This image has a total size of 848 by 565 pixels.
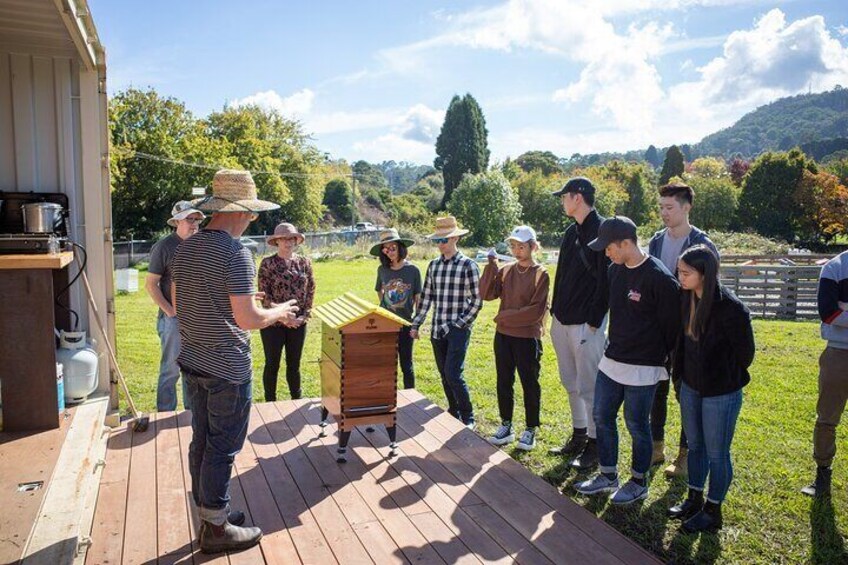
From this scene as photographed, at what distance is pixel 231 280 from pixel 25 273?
1.91 m

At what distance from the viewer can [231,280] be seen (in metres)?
3.03

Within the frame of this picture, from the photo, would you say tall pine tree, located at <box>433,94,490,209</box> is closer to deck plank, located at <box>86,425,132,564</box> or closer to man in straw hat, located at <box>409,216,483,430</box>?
man in straw hat, located at <box>409,216,483,430</box>

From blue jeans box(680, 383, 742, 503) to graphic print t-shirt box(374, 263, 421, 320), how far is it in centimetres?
275

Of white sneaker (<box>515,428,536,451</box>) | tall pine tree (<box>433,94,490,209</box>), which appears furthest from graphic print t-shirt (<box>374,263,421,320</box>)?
tall pine tree (<box>433,94,490,209</box>)

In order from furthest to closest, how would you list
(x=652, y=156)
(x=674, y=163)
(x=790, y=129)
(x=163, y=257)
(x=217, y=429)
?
(x=790, y=129), (x=652, y=156), (x=674, y=163), (x=163, y=257), (x=217, y=429)

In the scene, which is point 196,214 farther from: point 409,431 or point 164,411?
point 409,431

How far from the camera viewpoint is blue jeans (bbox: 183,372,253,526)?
3.15 metres

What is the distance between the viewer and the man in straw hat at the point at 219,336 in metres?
3.04

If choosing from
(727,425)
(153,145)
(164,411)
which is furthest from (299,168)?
(727,425)

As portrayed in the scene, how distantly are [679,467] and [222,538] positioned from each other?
3.25m

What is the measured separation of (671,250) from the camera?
14.7 ft

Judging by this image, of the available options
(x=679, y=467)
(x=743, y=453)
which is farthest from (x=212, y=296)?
(x=743, y=453)

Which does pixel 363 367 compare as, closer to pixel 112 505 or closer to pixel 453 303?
pixel 453 303

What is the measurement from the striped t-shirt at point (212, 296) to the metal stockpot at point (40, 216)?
2090 mm
